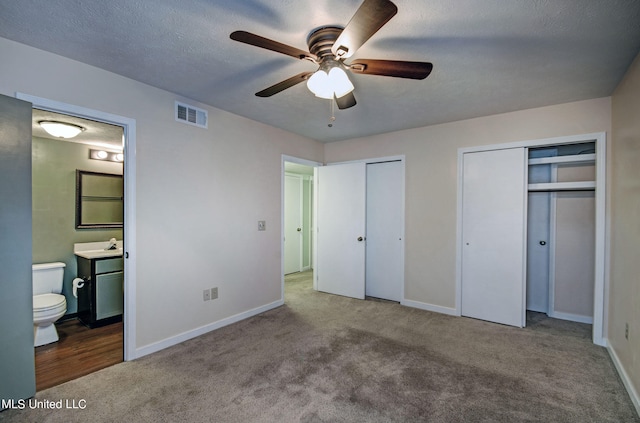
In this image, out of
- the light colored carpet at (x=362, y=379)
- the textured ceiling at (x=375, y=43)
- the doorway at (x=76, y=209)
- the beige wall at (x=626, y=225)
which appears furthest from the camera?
the doorway at (x=76, y=209)

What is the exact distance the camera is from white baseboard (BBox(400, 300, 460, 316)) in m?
3.75

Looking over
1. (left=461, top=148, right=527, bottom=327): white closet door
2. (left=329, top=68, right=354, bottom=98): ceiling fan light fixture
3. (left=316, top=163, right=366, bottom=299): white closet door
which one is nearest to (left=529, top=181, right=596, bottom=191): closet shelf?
(left=461, top=148, right=527, bottom=327): white closet door

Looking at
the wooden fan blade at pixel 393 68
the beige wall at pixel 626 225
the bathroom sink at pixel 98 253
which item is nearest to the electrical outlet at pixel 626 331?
the beige wall at pixel 626 225

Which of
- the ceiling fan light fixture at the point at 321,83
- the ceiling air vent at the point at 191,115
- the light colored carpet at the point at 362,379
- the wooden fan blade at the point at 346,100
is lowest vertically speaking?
the light colored carpet at the point at 362,379

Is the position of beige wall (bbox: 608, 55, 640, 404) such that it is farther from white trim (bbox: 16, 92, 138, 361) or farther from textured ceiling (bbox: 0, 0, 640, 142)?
white trim (bbox: 16, 92, 138, 361)

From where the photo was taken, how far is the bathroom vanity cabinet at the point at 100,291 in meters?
3.40

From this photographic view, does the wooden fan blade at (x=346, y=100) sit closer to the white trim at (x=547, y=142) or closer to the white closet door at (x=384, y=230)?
the white trim at (x=547, y=142)

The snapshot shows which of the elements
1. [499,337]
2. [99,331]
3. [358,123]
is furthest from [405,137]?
[99,331]

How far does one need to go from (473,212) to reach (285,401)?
9.78 feet

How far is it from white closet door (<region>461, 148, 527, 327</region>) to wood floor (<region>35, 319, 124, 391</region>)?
388 centimetres

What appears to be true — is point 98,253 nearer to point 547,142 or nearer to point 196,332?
point 196,332

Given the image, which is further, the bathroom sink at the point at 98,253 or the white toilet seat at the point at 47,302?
the bathroom sink at the point at 98,253

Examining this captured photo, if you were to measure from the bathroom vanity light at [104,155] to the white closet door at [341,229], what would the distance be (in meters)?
2.99

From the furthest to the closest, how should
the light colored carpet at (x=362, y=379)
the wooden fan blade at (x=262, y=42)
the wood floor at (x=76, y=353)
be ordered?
1. the wood floor at (x=76, y=353)
2. the light colored carpet at (x=362, y=379)
3. the wooden fan blade at (x=262, y=42)
